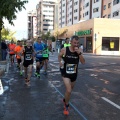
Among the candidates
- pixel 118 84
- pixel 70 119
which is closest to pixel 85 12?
pixel 118 84

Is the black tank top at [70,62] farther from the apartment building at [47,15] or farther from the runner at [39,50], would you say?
the apartment building at [47,15]

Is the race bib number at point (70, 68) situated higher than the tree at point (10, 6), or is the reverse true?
the tree at point (10, 6)

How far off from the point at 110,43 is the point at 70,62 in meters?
44.4

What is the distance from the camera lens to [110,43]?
49719 millimetres

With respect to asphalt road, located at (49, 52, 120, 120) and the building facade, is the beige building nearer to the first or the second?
the building facade

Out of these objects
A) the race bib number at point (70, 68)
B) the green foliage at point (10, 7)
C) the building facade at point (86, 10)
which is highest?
the building facade at point (86, 10)

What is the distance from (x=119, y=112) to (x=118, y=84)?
446 cm

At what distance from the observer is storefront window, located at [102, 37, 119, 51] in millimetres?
49281

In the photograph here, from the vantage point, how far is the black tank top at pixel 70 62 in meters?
6.20

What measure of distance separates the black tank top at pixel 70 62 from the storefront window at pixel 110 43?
142ft

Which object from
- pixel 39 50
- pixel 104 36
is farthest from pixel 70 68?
pixel 104 36

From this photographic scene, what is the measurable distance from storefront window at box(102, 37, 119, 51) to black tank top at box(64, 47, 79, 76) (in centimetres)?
4343

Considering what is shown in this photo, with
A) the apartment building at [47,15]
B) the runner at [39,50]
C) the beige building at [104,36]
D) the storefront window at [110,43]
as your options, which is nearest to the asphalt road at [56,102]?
the runner at [39,50]

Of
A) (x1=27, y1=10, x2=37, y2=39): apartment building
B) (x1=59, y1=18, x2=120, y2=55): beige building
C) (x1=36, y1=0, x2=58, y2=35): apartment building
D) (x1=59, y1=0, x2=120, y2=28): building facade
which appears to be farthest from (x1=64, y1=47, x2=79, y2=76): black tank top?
(x1=27, y1=10, x2=37, y2=39): apartment building
